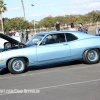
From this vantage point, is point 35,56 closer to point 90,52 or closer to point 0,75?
point 0,75

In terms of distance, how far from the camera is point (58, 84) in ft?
21.5

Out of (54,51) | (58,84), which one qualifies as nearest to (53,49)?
(54,51)

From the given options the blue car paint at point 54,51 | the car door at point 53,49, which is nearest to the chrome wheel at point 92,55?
the blue car paint at point 54,51

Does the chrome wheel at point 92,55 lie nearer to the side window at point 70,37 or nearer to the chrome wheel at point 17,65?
the side window at point 70,37

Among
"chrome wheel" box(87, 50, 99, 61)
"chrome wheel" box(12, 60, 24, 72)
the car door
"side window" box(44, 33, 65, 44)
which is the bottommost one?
"chrome wheel" box(12, 60, 24, 72)

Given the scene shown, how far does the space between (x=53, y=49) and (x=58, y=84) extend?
7.96 ft

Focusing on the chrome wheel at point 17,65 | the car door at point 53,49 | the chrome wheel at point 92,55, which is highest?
the car door at point 53,49

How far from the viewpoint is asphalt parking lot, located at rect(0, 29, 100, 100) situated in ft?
18.2

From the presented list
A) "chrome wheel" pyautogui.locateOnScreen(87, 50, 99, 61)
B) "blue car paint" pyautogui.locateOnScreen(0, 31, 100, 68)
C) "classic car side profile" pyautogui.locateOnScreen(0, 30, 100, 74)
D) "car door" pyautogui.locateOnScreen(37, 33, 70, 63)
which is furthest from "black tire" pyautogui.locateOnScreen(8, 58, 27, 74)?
"chrome wheel" pyautogui.locateOnScreen(87, 50, 99, 61)

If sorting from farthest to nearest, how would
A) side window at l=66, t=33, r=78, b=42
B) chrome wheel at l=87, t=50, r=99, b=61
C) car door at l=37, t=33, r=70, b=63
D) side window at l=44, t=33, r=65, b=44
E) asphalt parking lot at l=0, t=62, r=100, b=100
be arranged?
chrome wheel at l=87, t=50, r=99, b=61 → side window at l=66, t=33, r=78, b=42 → side window at l=44, t=33, r=65, b=44 → car door at l=37, t=33, r=70, b=63 → asphalt parking lot at l=0, t=62, r=100, b=100

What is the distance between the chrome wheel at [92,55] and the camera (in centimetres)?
941

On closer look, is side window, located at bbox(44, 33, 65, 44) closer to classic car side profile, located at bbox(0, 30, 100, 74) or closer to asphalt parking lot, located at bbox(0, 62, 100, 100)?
classic car side profile, located at bbox(0, 30, 100, 74)

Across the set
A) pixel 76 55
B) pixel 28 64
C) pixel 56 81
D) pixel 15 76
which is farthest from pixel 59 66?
pixel 56 81

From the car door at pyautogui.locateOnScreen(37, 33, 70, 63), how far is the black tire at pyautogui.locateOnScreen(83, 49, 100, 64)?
71 cm
